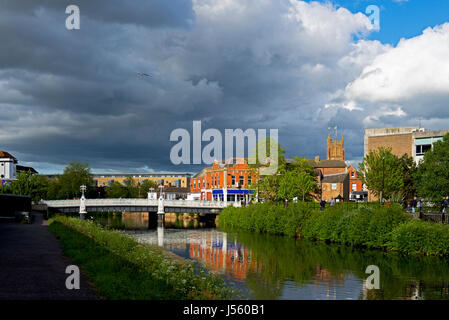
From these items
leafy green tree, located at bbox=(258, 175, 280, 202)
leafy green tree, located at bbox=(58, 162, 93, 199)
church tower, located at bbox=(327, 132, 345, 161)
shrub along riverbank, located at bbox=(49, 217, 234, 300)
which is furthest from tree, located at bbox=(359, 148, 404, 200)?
church tower, located at bbox=(327, 132, 345, 161)

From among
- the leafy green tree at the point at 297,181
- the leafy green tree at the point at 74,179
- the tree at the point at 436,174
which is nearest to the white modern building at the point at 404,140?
the leafy green tree at the point at 297,181

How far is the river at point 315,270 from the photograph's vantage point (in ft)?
71.7

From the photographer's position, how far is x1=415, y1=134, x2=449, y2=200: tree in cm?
5100

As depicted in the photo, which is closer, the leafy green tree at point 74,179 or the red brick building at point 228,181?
Result: the red brick building at point 228,181

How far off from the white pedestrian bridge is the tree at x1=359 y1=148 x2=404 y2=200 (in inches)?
860

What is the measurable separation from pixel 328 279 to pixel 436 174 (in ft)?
110

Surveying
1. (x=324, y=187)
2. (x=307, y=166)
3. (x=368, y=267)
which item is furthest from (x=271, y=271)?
(x=324, y=187)

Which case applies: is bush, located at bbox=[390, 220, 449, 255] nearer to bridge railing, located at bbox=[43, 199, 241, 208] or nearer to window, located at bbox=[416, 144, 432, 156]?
window, located at bbox=[416, 144, 432, 156]

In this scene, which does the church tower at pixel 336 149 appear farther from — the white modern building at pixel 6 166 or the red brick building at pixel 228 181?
the white modern building at pixel 6 166

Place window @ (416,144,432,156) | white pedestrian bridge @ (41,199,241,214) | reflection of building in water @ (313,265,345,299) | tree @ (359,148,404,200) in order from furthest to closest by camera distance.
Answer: white pedestrian bridge @ (41,199,241,214) → window @ (416,144,432,156) → tree @ (359,148,404,200) → reflection of building in water @ (313,265,345,299)

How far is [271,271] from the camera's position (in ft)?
91.4

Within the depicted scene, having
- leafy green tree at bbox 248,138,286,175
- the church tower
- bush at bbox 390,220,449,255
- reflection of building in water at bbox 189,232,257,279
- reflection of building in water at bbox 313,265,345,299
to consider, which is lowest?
reflection of building in water at bbox 189,232,257,279

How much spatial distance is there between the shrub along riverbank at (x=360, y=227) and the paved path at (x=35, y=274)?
2662 cm
